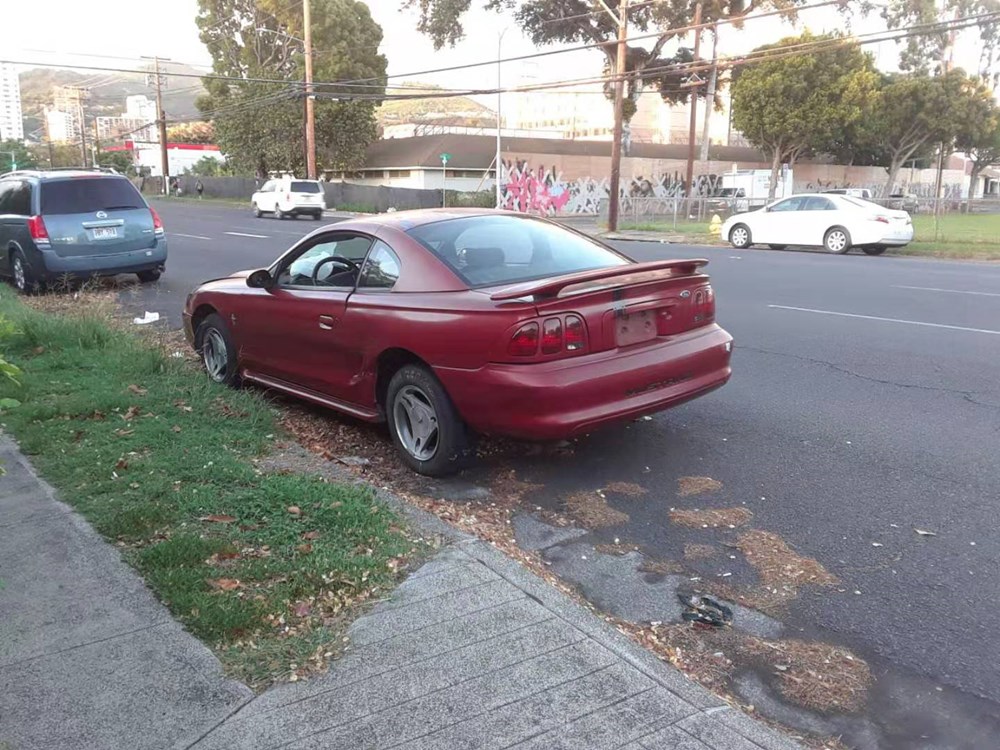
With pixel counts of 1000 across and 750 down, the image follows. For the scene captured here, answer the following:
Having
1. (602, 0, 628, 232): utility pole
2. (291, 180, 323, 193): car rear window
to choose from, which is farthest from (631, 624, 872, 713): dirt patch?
(291, 180, 323, 193): car rear window

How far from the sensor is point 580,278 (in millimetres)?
4848

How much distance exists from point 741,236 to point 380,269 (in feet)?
64.9

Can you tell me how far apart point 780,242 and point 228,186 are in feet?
145

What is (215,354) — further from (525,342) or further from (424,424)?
(525,342)

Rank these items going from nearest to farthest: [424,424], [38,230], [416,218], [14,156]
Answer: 1. [424,424]
2. [416,218]
3. [38,230]
4. [14,156]

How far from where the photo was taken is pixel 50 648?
3.28m

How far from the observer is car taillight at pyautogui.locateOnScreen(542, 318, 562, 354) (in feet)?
15.5

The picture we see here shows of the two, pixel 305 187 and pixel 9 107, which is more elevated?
pixel 9 107

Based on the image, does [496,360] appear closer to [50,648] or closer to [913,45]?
[50,648]

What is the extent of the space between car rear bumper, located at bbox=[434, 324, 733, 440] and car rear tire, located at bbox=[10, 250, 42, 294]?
10.0 metres

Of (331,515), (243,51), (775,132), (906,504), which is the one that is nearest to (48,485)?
(331,515)

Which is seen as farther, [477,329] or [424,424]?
[424,424]

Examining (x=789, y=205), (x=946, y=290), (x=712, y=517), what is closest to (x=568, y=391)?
(x=712, y=517)

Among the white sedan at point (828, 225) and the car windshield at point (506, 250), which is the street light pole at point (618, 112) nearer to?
the white sedan at point (828, 225)
